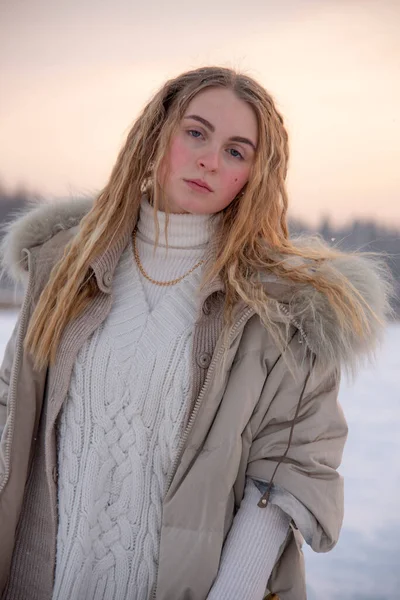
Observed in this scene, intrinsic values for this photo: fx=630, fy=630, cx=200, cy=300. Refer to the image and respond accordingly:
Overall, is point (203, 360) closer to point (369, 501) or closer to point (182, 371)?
point (182, 371)

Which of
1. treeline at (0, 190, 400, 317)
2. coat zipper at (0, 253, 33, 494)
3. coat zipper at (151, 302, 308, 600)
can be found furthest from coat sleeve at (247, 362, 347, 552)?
treeline at (0, 190, 400, 317)

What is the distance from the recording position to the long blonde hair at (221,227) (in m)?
1.55

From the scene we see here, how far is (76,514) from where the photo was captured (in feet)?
5.16

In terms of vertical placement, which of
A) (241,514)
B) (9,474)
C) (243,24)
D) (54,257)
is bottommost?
(9,474)

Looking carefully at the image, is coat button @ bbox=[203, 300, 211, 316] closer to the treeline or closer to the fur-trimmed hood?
the fur-trimmed hood

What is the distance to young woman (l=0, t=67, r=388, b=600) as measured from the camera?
1.44 metres

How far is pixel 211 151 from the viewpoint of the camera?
1623 mm

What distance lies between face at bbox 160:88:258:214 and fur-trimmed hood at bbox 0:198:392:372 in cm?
27

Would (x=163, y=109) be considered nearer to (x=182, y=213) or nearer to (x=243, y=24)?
(x=182, y=213)

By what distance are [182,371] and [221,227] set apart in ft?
1.42

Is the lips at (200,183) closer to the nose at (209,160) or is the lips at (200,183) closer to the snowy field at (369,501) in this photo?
the nose at (209,160)

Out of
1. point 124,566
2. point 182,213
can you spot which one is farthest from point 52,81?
point 124,566

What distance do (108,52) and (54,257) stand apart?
153 cm

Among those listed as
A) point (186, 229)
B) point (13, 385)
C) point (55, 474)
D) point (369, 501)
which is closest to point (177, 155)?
point (186, 229)
